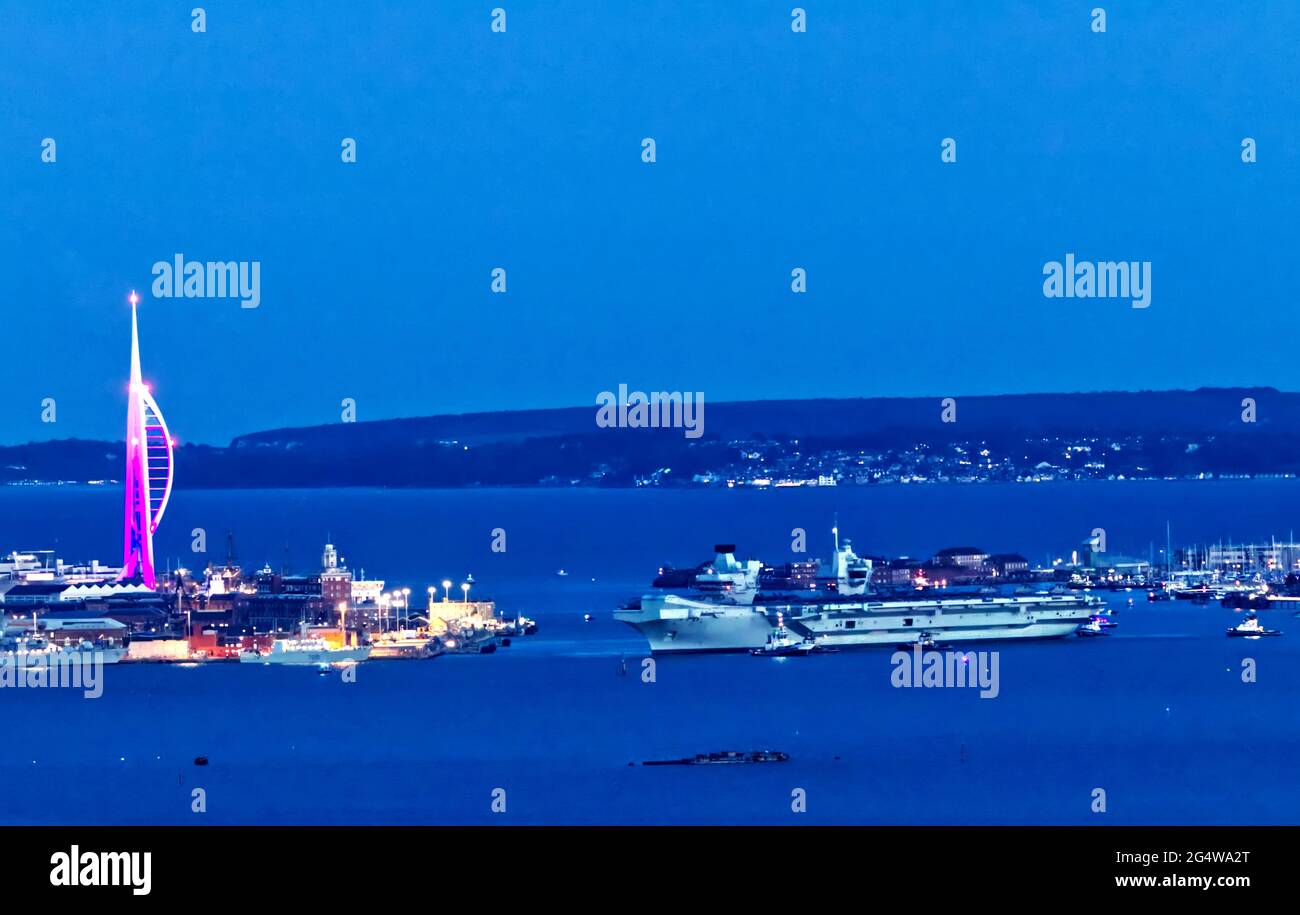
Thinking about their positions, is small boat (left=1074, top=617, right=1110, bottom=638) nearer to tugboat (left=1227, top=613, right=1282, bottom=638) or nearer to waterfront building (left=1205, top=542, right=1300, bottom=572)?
tugboat (left=1227, top=613, right=1282, bottom=638)

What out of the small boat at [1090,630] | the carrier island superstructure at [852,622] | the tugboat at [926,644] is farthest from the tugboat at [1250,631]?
the tugboat at [926,644]

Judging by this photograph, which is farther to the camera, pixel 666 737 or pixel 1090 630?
pixel 1090 630

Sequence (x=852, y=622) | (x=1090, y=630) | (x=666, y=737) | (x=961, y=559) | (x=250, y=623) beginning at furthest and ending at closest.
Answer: (x=961, y=559)
(x=1090, y=630)
(x=250, y=623)
(x=852, y=622)
(x=666, y=737)

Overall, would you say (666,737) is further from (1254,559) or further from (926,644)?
(1254,559)

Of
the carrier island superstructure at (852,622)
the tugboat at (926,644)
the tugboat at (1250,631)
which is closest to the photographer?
the carrier island superstructure at (852,622)

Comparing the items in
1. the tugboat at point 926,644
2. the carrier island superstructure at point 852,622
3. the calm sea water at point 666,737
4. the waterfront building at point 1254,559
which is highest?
the waterfront building at point 1254,559

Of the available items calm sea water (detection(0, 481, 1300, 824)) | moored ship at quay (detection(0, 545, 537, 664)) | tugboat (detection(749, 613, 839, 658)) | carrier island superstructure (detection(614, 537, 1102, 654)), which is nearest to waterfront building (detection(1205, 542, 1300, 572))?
calm sea water (detection(0, 481, 1300, 824))

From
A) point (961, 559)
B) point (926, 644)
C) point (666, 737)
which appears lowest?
point (666, 737)

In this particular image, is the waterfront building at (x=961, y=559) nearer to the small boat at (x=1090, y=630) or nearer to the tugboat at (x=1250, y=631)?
the small boat at (x=1090, y=630)

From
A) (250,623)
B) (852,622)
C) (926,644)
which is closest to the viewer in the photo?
(926,644)

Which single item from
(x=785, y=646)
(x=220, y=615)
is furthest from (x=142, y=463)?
(x=785, y=646)
